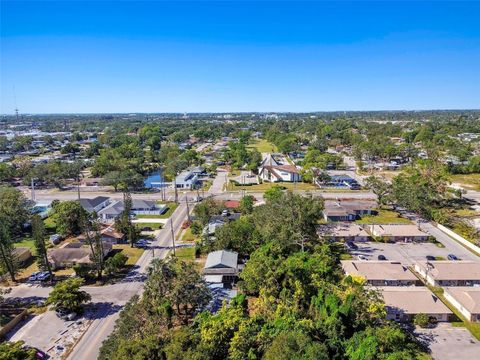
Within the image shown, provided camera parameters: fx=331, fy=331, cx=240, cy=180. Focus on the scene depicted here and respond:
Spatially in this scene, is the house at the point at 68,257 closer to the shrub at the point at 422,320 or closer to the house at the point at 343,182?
the shrub at the point at 422,320

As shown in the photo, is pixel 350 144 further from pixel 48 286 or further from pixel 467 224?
pixel 48 286

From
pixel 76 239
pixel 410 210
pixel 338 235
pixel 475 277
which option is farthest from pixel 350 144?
pixel 76 239

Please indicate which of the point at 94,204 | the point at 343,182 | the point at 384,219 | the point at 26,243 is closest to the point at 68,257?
the point at 26,243

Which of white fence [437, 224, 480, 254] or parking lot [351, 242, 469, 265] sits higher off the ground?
white fence [437, 224, 480, 254]

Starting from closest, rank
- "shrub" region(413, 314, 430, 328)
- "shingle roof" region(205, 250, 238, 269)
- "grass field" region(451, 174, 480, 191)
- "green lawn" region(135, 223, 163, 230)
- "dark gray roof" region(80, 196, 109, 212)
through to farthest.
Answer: "shrub" region(413, 314, 430, 328) → "shingle roof" region(205, 250, 238, 269) → "green lawn" region(135, 223, 163, 230) → "dark gray roof" region(80, 196, 109, 212) → "grass field" region(451, 174, 480, 191)

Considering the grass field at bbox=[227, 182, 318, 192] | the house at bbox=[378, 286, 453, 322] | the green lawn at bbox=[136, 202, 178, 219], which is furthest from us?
the grass field at bbox=[227, 182, 318, 192]

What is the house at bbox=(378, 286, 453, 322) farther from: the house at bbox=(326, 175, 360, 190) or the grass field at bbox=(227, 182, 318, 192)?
the house at bbox=(326, 175, 360, 190)

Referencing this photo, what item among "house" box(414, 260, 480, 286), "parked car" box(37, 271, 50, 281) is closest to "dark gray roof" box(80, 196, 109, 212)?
"parked car" box(37, 271, 50, 281)

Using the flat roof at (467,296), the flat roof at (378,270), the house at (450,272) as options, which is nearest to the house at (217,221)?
the flat roof at (378,270)
